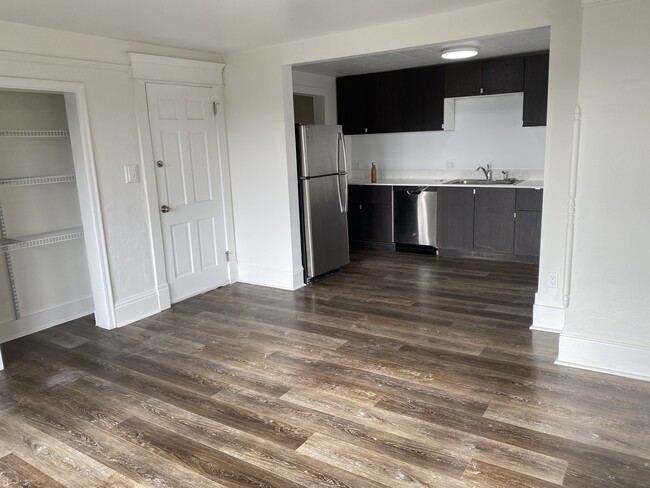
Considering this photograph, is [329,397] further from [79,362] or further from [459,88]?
[459,88]

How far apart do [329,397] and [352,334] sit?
0.94m

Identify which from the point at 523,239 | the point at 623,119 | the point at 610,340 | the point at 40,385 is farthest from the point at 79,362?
the point at 523,239

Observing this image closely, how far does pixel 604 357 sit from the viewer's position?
2.99 m

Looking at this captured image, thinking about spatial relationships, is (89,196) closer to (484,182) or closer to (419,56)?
(419,56)

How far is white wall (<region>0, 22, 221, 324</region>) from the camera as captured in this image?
350cm

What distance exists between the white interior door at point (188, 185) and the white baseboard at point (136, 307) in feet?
0.83

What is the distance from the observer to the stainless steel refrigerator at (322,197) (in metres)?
4.93

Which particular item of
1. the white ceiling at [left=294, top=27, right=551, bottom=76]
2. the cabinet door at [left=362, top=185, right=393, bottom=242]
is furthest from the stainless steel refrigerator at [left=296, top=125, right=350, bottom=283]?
the cabinet door at [left=362, top=185, right=393, bottom=242]

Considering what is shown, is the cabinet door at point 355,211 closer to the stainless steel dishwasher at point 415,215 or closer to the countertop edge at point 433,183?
the countertop edge at point 433,183

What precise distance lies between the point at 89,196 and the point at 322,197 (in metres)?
2.23

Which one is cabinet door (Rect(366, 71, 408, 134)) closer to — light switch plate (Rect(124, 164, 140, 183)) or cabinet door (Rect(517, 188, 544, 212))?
cabinet door (Rect(517, 188, 544, 212))

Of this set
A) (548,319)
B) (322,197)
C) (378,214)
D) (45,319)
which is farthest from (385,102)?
(45,319)

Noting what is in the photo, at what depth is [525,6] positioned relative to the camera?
131 inches

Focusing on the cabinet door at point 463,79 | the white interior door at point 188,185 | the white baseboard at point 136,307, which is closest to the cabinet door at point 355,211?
the cabinet door at point 463,79
